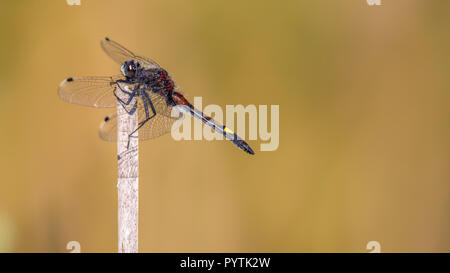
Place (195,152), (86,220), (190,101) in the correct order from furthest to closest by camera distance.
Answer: (195,152) → (86,220) → (190,101)

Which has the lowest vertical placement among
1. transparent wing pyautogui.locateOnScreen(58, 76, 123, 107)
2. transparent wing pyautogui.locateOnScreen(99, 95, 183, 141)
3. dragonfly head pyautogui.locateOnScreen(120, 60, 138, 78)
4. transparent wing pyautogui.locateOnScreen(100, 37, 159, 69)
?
transparent wing pyautogui.locateOnScreen(99, 95, 183, 141)

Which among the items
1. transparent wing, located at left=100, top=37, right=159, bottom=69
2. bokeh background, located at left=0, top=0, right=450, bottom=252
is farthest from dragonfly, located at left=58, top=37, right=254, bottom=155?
bokeh background, located at left=0, top=0, right=450, bottom=252

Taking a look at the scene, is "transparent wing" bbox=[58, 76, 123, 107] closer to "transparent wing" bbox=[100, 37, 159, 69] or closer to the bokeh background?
"transparent wing" bbox=[100, 37, 159, 69]

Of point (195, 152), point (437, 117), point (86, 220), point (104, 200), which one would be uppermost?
point (437, 117)

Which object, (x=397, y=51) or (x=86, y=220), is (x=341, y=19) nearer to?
(x=397, y=51)

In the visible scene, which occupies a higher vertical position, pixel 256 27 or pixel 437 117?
pixel 256 27

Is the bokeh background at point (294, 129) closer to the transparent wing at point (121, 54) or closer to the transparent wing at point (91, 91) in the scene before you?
the transparent wing at point (121, 54)

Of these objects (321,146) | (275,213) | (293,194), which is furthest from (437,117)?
(275,213)
